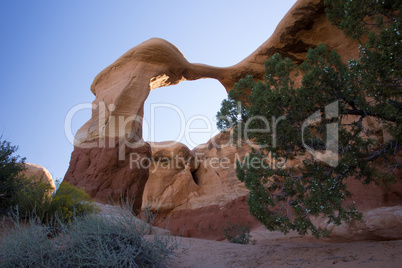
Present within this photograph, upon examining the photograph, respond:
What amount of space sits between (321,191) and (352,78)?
2.00 meters

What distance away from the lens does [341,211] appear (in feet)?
16.3

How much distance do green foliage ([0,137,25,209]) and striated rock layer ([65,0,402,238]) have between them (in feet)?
18.7

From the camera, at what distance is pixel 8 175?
609cm

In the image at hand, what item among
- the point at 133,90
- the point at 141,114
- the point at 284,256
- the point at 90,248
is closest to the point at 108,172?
the point at 141,114

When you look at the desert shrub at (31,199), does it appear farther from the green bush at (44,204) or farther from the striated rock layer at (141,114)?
the striated rock layer at (141,114)

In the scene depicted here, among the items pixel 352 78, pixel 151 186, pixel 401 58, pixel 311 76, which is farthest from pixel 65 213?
pixel 151 186

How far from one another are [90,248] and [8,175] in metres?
3.51

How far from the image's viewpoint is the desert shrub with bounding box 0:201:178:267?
354 centimetres

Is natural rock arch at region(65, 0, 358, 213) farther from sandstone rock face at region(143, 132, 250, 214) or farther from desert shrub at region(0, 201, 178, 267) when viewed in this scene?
desert shrub at region(0, 201, 178, 267)

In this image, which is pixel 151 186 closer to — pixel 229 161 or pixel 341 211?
pixel 229 161

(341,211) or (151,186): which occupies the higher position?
(341,211)

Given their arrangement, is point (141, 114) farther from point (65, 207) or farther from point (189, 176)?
point (65, 207)

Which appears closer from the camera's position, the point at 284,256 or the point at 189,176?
the point at 284,256

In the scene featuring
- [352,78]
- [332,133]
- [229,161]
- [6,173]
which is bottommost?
[229,161]
